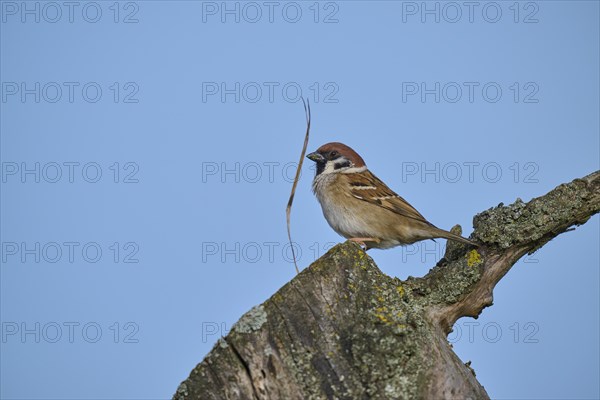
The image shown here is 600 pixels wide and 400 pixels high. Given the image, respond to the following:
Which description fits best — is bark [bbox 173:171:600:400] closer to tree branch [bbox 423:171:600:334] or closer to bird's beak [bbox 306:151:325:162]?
tree branch [bbox 423:171:600:334]

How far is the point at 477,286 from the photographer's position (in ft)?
15.3

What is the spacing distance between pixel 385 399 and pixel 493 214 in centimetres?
181

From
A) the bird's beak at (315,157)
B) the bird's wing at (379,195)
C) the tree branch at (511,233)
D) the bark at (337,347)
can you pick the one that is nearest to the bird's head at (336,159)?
the bird's beak at (315,157)

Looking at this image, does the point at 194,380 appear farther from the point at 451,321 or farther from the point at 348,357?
the point at 451,321

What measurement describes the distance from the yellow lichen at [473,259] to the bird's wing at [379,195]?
195cm

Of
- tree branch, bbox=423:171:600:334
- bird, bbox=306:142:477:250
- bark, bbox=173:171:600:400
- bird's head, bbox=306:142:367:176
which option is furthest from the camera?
bird's head, bbox=306:142:367:176

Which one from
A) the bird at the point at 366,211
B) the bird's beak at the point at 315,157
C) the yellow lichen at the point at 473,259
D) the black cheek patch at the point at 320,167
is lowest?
the yellow lichen at the point at 473,259

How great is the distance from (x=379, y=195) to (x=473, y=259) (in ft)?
7.80

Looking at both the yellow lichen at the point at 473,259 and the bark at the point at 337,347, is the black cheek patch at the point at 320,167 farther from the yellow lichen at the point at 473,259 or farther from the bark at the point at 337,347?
the bark at the point at 337,347

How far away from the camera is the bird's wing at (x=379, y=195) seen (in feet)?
22.5

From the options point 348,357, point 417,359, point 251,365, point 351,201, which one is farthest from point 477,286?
point 351,201

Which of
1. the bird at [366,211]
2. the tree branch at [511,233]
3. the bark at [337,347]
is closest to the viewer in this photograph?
the bark at [337,347]

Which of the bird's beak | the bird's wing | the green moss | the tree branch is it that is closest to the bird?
the bird's wing

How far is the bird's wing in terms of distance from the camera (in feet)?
22.5
